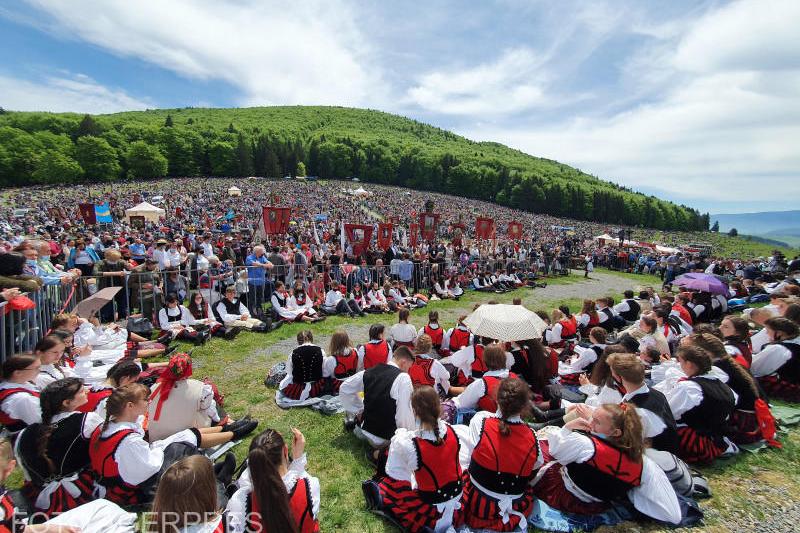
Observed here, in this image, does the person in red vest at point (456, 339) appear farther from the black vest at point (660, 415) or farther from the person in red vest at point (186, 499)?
the person in red vest at point (186, 499)

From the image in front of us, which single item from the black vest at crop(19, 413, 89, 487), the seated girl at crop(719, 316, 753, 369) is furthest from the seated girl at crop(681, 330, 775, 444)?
the black vest at crop(19, 413, 89, 487)

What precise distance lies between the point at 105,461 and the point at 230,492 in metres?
1.03

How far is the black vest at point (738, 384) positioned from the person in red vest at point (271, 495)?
466 cm

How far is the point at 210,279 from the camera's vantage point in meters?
9.74

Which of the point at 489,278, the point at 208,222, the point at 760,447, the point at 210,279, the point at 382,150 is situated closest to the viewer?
the point at 760,447

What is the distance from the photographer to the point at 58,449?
10.3ft

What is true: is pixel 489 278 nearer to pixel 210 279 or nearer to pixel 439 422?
pixel 210 279

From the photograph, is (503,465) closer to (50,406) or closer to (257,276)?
(50,406)

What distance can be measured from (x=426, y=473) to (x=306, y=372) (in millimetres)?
2936

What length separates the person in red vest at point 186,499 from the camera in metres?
2.08

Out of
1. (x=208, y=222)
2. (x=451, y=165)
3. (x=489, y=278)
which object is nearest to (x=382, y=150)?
(x=451, y=165)

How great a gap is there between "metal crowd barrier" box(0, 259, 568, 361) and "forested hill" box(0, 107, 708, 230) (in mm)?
83456

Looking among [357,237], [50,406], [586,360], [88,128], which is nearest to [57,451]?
[50,406]

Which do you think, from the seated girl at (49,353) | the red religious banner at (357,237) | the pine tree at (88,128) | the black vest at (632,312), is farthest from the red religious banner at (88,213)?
the pine tree at (88,128)
